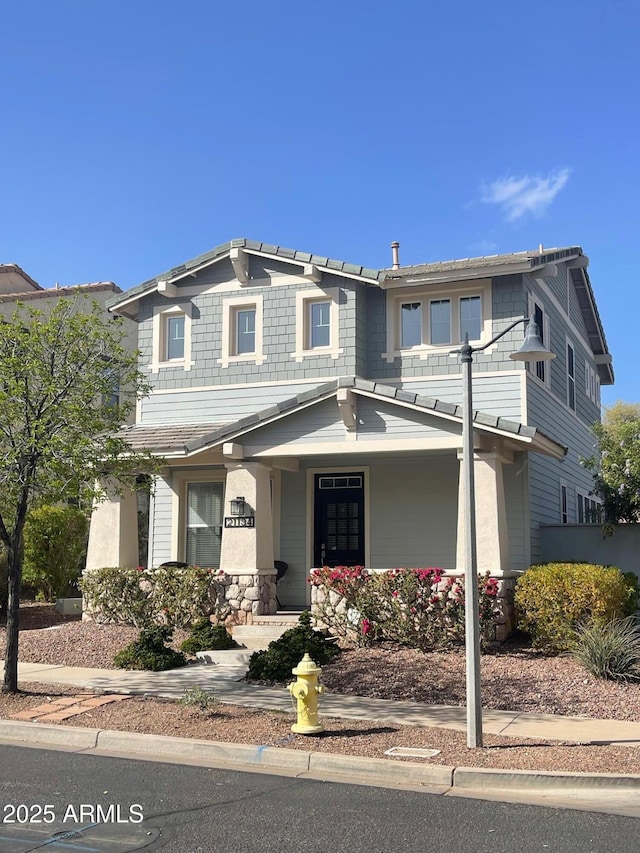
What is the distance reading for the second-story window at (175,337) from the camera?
60.2ft

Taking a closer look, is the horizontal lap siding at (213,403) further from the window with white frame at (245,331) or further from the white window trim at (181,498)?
the white window trim at (181,498)

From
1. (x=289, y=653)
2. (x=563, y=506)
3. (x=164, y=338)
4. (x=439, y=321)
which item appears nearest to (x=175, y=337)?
(x=164, y=338)

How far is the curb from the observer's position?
7.02m

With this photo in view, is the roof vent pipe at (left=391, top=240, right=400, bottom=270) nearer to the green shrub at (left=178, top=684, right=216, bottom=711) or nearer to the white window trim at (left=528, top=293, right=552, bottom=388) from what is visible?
the white window trim at (left=528, top=293, right=552, bottom=388)

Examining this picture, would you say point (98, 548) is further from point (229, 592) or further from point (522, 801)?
point (522, 801)

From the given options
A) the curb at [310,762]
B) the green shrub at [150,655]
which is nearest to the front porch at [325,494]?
the green shrub at [150,655]

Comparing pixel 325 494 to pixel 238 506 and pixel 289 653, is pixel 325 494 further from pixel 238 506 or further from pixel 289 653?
pixel 289 653

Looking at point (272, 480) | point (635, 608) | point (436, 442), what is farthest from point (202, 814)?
point (272, 480)

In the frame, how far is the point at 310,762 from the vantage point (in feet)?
25.1

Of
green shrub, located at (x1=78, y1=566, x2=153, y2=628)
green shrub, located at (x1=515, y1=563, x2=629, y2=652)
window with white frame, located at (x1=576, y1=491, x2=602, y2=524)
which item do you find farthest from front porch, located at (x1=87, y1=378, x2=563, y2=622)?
window with white frame, located at (x1=576, y1=491, x2=602, y2=524)

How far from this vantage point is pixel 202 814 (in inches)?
243

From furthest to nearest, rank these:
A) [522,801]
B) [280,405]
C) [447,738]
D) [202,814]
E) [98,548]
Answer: [98,548] < [280,405] < [447,738] < [522,801] < [202,814]

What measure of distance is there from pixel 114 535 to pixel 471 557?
9563 mm

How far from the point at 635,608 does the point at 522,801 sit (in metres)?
8.31
